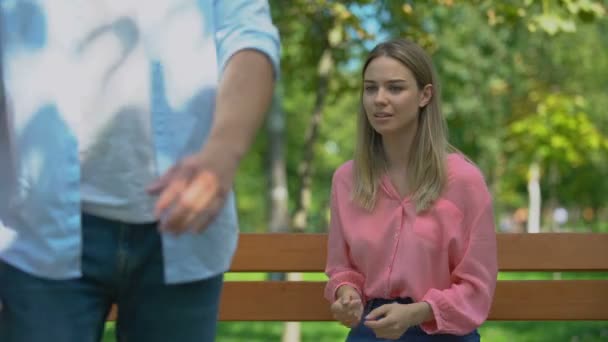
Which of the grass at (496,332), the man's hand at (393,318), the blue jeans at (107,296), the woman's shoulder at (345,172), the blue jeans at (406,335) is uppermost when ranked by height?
the woman's shoulder at (345,172)

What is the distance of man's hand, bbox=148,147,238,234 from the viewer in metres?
1.43

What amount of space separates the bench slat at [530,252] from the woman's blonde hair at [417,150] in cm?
82

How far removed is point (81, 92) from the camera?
69.1 inches

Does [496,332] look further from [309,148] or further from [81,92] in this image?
[81,92]

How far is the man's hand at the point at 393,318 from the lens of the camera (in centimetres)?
326

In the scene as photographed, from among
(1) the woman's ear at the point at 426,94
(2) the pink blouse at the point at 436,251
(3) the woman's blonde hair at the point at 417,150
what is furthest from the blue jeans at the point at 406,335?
(1) the woman's ear at the point at 426,94

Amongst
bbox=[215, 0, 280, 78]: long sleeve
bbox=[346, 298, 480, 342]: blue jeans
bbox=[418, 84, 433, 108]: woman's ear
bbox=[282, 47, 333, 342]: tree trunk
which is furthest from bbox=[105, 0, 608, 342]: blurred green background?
bbox=[215, 0, 280, 78]: long sleeve

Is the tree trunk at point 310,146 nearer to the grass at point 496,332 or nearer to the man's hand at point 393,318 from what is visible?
the grass at point 496,332

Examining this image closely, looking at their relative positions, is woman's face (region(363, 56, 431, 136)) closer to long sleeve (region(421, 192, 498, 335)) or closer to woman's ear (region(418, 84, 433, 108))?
woman's ear (region(418, 84, 433, 108))

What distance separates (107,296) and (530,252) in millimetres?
3018

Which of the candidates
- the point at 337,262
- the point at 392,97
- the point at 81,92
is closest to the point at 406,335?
the point at 337,262

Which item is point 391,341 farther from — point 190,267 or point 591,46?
point 591,46

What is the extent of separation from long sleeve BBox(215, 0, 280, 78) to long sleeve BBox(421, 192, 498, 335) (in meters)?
1.80

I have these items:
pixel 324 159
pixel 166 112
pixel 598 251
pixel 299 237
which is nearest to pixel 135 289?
pixel 166 112
